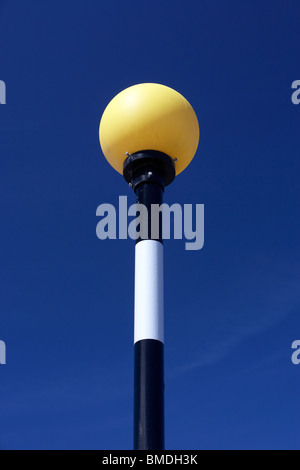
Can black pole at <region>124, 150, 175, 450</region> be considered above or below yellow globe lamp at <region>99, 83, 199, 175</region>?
below

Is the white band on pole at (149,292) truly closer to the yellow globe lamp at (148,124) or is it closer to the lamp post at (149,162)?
the lamp post at (149,162)

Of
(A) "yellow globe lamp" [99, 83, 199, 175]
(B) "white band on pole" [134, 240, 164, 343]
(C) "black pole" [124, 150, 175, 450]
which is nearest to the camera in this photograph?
(C) "black pole" [124, 150, 175, 450]

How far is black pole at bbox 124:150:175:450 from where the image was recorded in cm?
954

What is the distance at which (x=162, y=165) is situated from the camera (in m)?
11.8

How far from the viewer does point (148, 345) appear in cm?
1016

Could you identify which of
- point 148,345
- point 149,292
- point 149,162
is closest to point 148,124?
point 149,162

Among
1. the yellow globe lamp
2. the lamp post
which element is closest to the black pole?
the lamp post

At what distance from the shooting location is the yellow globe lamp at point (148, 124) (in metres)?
11.4

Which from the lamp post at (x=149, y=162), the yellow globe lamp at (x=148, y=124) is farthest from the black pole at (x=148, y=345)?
the yellow globe lamp at (x=148, y=124)

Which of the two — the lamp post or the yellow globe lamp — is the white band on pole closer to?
the lamp post

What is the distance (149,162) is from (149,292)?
2623 mm
